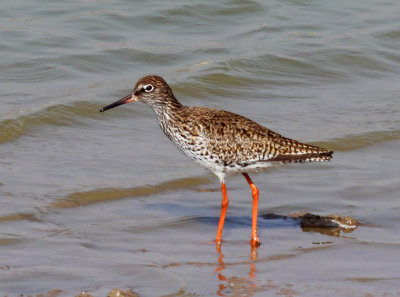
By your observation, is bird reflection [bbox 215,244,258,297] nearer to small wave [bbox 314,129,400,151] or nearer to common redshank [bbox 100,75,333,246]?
common redshank [bbox 100,75,333,246]

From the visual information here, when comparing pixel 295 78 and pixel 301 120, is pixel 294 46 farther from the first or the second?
pixel 301 120

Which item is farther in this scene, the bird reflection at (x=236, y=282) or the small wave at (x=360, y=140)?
the small wave at (x=360, y=140)

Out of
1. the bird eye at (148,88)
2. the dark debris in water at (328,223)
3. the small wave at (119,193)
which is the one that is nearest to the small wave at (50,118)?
the small wave at (119,193)

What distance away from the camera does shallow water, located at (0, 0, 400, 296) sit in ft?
28.0

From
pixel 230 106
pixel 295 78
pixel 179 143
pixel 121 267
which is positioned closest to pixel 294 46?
pixel 295 78

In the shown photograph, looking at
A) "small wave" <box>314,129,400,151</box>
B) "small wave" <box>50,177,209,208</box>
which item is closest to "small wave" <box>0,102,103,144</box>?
"small wave" <box>50,177,209,208</box>

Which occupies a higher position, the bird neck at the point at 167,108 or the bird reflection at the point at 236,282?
the bird neck at the point at 167,108

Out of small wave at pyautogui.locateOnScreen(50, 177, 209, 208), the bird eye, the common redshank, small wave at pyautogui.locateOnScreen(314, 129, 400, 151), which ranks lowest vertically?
small wave at pyautogui.locateOnScreen(50, 177, 209, 208)

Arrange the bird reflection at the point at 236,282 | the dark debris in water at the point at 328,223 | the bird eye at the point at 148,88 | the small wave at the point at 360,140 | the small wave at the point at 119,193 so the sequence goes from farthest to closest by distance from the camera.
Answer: the small wave at the point at 360,140
the small wave at the point at 119,193
the bird eye at the point at 148,88
the dark debris in water at the point at 328,223
the bird reflection at the point at 236,282

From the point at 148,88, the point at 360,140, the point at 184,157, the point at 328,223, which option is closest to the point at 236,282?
the point at 328,223

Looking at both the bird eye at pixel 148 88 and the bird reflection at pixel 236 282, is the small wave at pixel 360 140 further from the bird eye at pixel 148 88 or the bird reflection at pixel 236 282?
the bird reflection at pixel 236 282

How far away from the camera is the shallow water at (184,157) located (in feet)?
28.0

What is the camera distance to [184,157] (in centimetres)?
1292

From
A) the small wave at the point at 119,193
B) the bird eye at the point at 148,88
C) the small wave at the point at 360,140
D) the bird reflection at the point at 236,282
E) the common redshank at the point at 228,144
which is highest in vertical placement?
the bird eye at the point at 148,88
